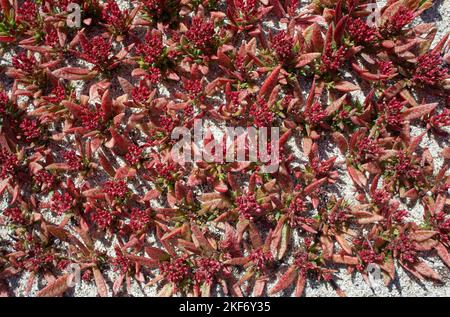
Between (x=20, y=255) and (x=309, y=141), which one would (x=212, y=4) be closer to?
(x=309, y=141)

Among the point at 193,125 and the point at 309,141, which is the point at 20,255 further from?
the point at 309,141

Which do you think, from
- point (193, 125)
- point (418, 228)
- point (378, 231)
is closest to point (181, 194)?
point (193, 125)

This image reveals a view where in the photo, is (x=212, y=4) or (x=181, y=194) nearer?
(x=181, y=194)
